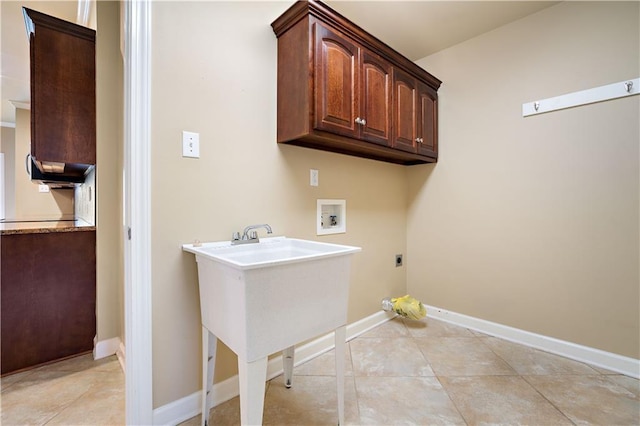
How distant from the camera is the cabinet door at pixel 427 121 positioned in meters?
Answer: 2.17

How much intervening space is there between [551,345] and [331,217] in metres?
1.78

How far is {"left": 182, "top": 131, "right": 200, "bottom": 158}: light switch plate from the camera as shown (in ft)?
4.12

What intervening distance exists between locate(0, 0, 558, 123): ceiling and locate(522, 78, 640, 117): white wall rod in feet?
2.16

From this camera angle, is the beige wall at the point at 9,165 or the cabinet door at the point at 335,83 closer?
the cabinet door at the point at 335,83

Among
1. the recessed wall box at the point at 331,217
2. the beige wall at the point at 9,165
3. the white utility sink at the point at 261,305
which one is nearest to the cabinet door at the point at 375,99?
the recessed wall box at the point at 331,217

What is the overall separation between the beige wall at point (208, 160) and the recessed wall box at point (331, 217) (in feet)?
0.27

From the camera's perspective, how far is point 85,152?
1831 millimetres

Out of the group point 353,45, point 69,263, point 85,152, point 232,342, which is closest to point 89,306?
point 69,263

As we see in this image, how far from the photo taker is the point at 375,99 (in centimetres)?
175

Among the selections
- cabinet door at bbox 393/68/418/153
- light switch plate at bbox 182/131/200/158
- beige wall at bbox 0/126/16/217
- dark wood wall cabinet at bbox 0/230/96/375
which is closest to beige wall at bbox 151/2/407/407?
light switch plate at bbox 182/131/200/158

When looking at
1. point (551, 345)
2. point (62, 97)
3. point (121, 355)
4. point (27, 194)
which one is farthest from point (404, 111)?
point (27, 194)

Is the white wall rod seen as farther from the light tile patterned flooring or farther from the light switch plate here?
the light switch plate

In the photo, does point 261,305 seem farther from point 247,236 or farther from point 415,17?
point 415,17

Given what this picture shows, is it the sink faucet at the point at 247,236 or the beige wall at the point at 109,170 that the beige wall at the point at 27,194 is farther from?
the sink faucet at the point at 247,236
